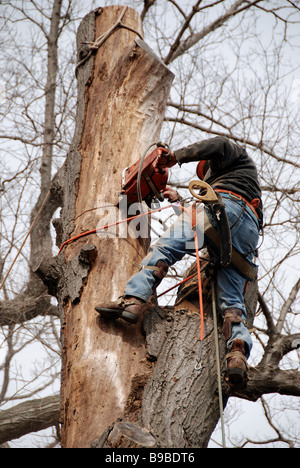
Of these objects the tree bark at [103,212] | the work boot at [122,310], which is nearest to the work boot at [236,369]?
the tree bark at [103,212]

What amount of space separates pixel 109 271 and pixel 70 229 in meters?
0.53

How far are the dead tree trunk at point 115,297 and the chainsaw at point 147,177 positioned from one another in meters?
0.11

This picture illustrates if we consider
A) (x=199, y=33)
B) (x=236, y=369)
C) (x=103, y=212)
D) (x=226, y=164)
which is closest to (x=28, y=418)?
(x=103, y=212)

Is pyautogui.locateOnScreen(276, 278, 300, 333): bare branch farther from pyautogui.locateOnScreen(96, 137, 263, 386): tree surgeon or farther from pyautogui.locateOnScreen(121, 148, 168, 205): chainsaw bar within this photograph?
pyautogui.locateOnScreen(121, 148, 168, 205): chainsaw bar

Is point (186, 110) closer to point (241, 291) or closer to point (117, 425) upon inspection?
point (241, 291)

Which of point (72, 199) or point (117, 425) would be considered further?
point (72, 199)

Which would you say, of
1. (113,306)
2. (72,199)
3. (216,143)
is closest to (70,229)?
(72,199)

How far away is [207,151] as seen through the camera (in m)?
3.56

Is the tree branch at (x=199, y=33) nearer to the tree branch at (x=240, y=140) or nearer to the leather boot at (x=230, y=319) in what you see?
the tree branch at (x=240, y=140)

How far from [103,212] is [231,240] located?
92cm

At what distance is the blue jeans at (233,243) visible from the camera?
10.9 ft

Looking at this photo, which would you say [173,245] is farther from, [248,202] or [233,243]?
[248,202]

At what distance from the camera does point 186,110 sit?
6.79 meters

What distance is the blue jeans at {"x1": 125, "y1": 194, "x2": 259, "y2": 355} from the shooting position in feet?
10.9
